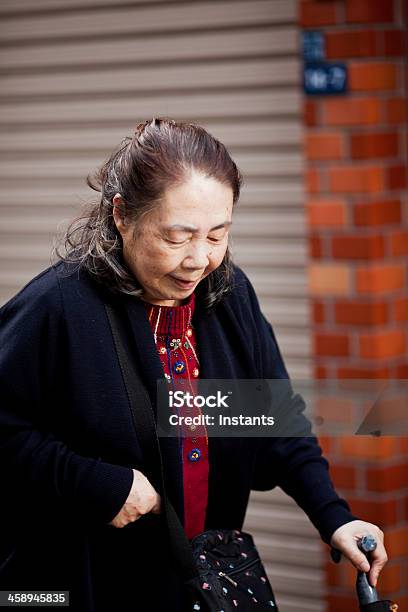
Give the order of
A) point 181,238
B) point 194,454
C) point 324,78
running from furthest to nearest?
point 324,78
point 194,454
point 181,238

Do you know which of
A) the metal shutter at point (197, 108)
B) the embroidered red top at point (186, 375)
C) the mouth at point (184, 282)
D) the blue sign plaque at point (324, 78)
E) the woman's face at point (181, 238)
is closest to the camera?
the woman's face at point (181, 238)

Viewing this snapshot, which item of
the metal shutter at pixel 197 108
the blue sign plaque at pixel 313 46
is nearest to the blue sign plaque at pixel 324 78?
the blue sign plaque at pixel 313 46

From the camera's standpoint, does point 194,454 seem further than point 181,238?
Yes

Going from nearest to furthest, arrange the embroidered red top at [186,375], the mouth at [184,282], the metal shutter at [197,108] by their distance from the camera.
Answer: the mouth at [184,282], the embroidered red top at [186,375], the metal shutter at [197,108]

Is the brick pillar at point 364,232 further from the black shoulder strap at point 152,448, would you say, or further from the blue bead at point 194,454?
the black shoulder strap at point 152,448

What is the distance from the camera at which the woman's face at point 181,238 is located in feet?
7.71

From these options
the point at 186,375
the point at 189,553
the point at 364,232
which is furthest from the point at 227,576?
the point at 364,232

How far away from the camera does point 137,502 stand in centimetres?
245

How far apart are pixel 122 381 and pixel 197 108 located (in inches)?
93.9

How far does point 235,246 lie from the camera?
4684 mm

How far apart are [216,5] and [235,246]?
3.30 ft

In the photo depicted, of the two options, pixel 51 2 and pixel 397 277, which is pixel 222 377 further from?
pixel 51 2

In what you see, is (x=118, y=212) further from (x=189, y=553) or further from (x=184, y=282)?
(x=189, y=553)

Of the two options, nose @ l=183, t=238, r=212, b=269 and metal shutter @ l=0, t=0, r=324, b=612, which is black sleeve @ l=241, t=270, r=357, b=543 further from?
metal shutter @ l=0, t=0, r=324, b=612
